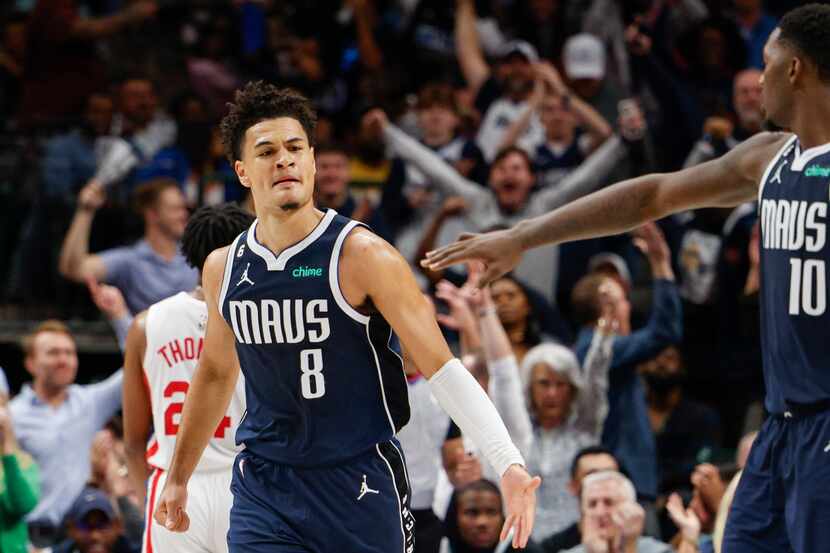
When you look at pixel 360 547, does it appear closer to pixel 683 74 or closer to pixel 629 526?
pixel 629 526

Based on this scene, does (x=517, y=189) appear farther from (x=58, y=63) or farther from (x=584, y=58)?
(x=58, y=63)

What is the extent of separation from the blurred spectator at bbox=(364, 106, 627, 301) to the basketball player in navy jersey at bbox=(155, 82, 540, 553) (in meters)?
4.51

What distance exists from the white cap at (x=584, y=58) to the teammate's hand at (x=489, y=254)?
5.94m

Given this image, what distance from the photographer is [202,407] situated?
5121mm

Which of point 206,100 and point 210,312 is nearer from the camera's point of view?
point 210,312

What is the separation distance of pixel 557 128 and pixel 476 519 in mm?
3734

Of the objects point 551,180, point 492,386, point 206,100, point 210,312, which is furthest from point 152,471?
point 206,100

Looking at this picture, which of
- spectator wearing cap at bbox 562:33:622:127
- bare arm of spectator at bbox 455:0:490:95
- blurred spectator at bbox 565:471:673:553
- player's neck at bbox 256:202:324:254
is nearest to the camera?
player's neck at bbox 256:202:324:254

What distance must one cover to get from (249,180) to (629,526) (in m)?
3.00

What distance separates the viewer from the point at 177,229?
9.49 meters

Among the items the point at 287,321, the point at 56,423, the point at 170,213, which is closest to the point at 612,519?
the point at 287,321

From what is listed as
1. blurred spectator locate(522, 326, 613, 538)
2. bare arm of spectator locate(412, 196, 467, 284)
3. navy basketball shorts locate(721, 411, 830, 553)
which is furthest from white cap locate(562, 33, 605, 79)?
navy basketball shorts locate(721, 411, 830, 553)

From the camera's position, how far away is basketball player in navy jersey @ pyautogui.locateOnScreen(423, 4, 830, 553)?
453 centimetres

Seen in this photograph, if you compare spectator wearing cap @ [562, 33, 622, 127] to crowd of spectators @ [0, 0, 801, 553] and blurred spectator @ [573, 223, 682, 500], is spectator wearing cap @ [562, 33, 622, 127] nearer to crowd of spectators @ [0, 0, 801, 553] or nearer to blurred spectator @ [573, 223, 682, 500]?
crowd of spectators @ [0, 0, 801, 553]
